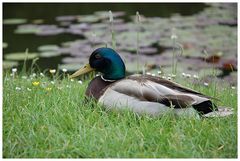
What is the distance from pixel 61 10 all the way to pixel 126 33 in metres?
2.03

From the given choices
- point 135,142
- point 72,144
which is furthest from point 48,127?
point 135,142

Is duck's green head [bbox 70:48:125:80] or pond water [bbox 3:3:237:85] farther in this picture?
pond water [bbox 3:3:237:85]

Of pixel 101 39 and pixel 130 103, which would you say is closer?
pixel 130 103

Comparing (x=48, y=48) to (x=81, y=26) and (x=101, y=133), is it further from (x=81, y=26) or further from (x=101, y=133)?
(x=101, y=133)

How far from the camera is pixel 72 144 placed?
3258 millimetres

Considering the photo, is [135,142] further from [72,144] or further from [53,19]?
[53,19]

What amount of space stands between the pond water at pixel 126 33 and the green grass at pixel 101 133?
2.99 meters

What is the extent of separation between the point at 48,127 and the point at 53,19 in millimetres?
5998

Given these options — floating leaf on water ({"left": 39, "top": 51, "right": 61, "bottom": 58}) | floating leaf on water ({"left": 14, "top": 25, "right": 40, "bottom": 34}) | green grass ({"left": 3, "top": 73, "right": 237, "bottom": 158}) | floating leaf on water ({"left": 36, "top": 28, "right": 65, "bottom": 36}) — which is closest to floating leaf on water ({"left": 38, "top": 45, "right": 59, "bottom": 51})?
floating leaf on water ({"left": 39, "top": 51, "right": 61, "bottom": 58})

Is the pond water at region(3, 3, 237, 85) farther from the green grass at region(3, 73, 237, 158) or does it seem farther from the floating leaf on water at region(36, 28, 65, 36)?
the green grass at region(3, 73, 237, 158)

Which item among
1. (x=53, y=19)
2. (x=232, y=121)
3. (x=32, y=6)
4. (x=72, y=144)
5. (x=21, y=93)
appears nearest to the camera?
(x=72, y=144)

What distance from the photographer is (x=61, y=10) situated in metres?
9.98

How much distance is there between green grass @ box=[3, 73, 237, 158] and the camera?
3.21 m

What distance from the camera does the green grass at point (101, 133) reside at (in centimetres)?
321
